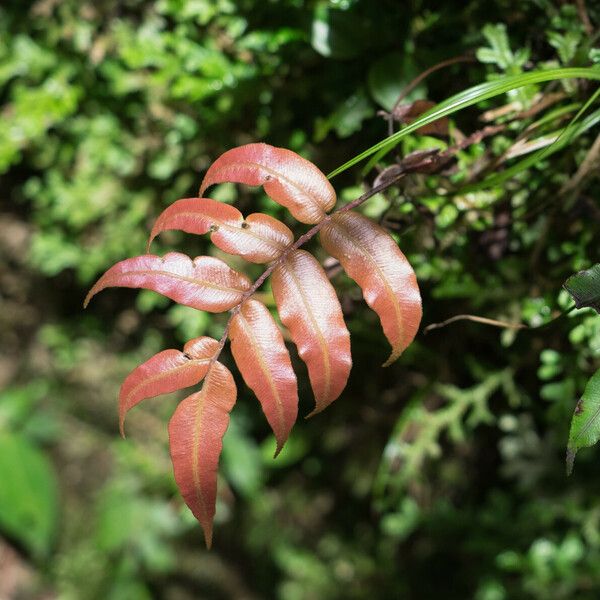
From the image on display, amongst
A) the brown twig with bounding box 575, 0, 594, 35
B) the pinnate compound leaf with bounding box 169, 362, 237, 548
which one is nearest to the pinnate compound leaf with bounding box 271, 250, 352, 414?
the pinnate compound leaf with bounding box 169, 362, 237, 548

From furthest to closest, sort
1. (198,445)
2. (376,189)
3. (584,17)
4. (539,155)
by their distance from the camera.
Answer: (584,17), (539,155), (376,189), (198,445)

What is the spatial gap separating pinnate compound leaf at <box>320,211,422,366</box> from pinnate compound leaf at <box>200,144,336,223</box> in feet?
0.17

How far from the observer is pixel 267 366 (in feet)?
2.51

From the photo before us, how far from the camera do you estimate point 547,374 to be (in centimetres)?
125

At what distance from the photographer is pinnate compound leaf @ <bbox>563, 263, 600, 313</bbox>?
79 cm

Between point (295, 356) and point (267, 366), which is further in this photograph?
point (295, 356)

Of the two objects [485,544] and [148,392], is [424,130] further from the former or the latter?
[485,544]

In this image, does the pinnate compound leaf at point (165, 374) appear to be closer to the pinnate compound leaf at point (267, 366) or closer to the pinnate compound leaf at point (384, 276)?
the pinnate compound leaf at point (267, 366)

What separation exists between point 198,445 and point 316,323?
0.66ft

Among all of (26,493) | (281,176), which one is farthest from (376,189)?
(26,493)

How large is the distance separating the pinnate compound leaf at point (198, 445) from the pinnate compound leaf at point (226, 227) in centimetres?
19

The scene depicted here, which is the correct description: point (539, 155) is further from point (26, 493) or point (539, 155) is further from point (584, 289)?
point (26, 493)

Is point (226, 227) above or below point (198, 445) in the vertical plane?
above

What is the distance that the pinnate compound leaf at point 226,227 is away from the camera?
805mm
